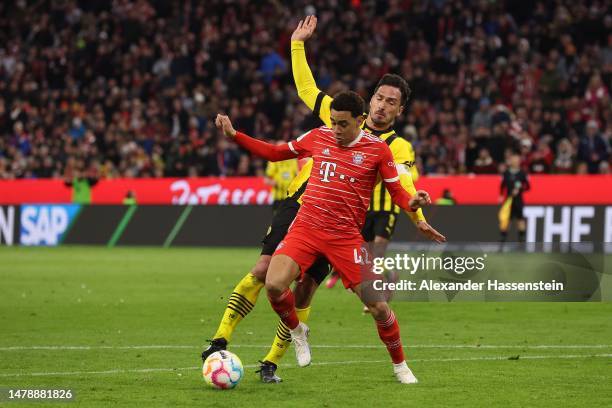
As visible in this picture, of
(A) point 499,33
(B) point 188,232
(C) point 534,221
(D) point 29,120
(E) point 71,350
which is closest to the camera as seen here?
(E) point 71,350

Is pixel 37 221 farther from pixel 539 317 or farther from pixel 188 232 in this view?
pixel 539 317

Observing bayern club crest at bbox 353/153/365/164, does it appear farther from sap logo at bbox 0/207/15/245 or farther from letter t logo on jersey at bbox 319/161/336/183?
sap logo at bbox 0/207/15/245

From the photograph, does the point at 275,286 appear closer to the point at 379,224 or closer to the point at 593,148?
the point at 379,224

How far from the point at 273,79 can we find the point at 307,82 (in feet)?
70.2

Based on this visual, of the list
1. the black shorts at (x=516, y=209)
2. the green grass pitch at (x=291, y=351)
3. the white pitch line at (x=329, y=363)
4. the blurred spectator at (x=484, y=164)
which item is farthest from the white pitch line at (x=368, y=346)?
the blurred spectator at (x=484, y=164)

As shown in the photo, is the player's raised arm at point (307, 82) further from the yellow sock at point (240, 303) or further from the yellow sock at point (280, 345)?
the yellow sock at point (280, 345)

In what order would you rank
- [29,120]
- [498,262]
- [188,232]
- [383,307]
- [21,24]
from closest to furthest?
[383,307], [498,262], [188,232], [29,120], [21,24]

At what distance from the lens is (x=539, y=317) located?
1434 centimetres

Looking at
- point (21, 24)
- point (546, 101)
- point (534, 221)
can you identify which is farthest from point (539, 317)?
point (21, 24)

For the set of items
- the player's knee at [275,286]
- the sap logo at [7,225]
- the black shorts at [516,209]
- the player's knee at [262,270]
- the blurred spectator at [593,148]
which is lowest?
the sap logo at [7,225]

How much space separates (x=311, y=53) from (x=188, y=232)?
23.1ft

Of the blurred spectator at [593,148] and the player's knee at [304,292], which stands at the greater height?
the player's knee at [304,292]

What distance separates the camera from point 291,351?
36.5 feet

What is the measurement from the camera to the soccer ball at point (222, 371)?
344 inches
